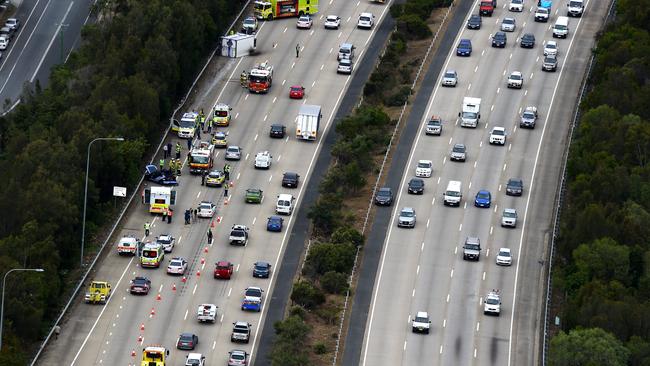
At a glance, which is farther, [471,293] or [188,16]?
[188,16]

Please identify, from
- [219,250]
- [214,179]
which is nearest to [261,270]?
[219,250]

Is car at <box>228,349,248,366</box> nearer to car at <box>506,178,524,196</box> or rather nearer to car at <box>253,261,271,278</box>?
car at <box>253,261,271,278</box>

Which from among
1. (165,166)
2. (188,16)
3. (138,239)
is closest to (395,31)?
(188,16)

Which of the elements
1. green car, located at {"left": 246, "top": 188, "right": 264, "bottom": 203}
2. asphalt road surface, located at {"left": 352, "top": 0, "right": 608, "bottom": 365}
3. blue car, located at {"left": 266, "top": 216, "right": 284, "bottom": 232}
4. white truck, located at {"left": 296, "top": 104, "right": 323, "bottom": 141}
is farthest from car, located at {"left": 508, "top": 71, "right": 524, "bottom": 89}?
blue car, located at {"left": 266, "top": 216, "right": 284, "bottom": 232}

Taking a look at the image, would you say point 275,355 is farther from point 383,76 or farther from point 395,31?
point 395,31

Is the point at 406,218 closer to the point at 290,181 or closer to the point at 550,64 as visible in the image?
the point at 290,181

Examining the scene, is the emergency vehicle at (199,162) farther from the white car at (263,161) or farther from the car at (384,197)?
the car at (384,197)
